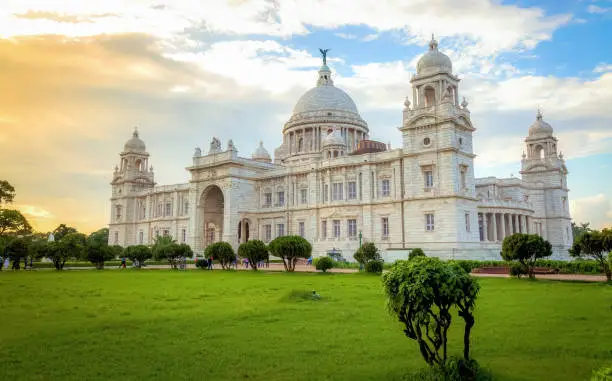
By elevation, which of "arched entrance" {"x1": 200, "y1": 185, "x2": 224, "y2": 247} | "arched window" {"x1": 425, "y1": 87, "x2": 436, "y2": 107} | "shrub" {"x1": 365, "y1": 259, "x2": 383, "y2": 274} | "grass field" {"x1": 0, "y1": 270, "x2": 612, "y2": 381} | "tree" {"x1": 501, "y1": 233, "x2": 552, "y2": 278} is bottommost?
"grass field" {"x1": 0, "y1": 270, "x2": 612, "y2": 381}

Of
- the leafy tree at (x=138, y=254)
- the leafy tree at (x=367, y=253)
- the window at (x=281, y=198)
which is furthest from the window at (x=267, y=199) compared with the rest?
the leafy tree at (x=367, y=253)

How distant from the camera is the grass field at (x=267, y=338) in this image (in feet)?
28.6

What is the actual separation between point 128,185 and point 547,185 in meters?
66.3

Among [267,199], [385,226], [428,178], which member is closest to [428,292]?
[428,178]

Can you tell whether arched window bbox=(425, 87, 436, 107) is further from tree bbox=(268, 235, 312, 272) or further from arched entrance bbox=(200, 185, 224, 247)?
arched entrance bbox=(200, 185, 224, 247)

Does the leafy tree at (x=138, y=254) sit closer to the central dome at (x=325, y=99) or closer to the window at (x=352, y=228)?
the window at (x=352, y=228)

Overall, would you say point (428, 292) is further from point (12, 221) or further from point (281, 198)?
point (12, 221)

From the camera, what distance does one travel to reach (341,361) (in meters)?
9.27

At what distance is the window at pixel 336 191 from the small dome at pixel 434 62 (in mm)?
15445

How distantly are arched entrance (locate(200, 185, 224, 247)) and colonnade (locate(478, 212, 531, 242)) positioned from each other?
34801 millimetres

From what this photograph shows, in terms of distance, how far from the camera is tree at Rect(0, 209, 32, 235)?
2202 inches

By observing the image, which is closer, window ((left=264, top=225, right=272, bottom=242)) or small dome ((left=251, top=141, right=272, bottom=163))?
window ((left=264, top=225, right=272, bottom=242))

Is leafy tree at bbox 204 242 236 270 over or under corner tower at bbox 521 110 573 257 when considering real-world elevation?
under

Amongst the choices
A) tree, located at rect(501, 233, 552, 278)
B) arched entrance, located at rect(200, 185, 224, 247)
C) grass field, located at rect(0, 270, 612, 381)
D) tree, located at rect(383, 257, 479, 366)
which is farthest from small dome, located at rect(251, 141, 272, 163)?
tree, located at rect(383, 257, 479, 366)
